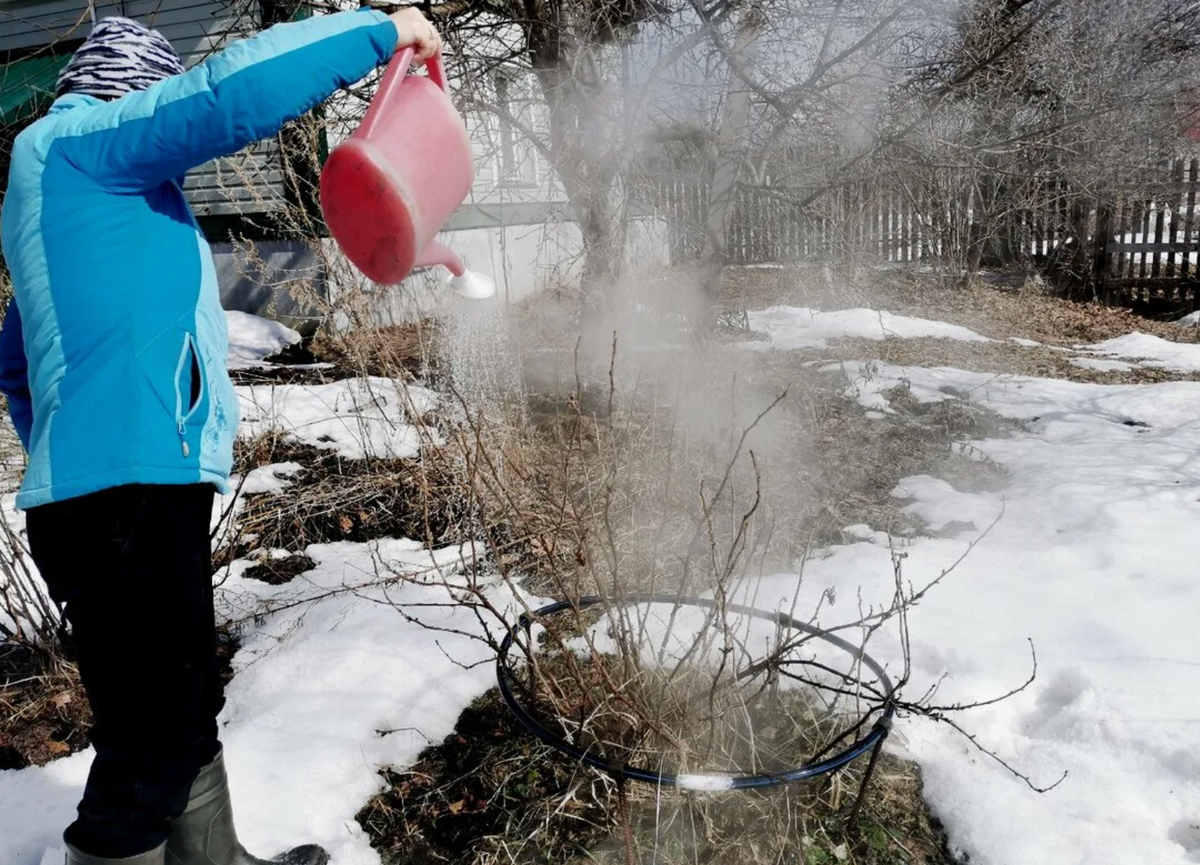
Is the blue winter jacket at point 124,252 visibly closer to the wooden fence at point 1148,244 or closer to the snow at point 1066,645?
the snow at point 1066,645

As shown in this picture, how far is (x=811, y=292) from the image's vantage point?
995 cm

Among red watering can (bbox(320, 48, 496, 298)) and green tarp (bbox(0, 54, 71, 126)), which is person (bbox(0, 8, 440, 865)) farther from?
green tarp (bbox(0, 54, 71, 126))

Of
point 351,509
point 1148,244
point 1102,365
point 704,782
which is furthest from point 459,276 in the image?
point 1148,244

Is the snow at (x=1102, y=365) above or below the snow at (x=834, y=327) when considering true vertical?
below

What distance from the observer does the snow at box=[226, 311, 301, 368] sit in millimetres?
7488

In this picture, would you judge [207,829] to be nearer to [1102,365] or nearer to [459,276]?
[459,276]

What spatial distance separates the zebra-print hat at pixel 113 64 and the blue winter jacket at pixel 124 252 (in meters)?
0.04

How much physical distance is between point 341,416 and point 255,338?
4.25m

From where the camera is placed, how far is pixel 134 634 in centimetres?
148

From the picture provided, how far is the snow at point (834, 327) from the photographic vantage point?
289 inches

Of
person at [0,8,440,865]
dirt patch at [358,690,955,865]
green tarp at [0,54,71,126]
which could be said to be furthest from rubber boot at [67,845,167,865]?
green tarp at [0,54,71,126]

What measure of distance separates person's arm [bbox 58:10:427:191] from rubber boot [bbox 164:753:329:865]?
1.15 meters

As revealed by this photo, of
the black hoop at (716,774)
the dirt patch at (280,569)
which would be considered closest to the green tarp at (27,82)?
the dirt patch at (280,569)

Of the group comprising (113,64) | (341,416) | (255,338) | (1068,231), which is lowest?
(341,416)
